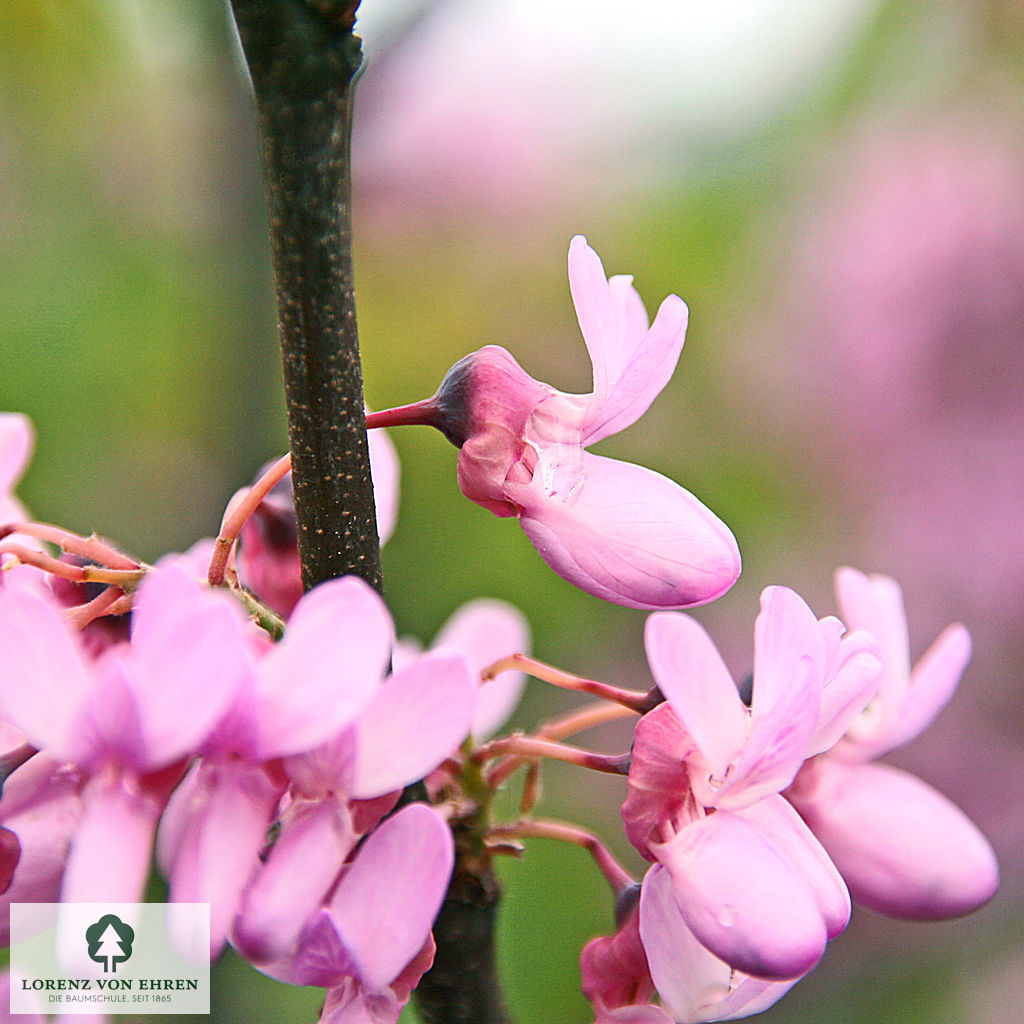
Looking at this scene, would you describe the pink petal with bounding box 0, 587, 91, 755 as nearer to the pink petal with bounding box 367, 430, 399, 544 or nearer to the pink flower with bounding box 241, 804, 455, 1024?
the pink flower with bounding box 241, 804, 455, 1024

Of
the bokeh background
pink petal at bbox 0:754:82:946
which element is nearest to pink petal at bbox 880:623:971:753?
pink petal at bbox 0:754:82:946

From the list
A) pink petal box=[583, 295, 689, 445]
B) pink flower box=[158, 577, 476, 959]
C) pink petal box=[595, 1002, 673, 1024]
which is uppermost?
pink petal box=[583, 295, 689, 445]

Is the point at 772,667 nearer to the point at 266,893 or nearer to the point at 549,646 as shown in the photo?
the point at 266,893

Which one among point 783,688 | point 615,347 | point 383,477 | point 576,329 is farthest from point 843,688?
point 576,329

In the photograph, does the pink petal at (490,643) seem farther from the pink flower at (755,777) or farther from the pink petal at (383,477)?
the pink flower at (755,777)

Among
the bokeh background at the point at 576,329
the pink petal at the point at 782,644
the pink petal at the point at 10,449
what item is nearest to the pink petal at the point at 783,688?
the pink petal at the point at 782,644

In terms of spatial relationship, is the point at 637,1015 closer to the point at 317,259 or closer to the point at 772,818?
the point at 772,818
